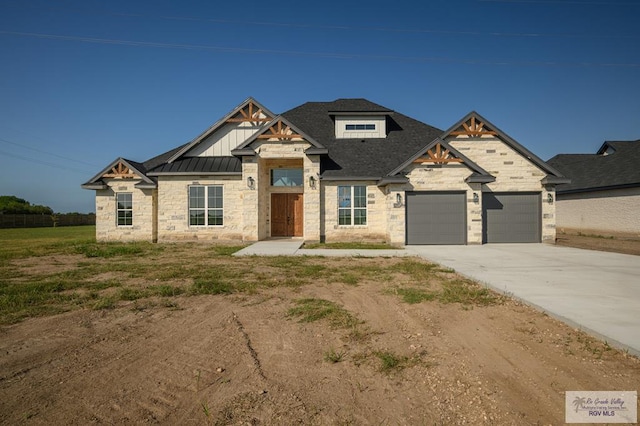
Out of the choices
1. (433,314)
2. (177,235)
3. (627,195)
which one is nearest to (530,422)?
(433,314)

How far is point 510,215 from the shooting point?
16.6 metres

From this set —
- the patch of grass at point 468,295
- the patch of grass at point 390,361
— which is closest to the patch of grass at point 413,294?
the patch of grass at point 468,295

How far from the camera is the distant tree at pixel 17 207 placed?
148 feet

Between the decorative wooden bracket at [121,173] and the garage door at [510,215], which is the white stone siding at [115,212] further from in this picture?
the garage door at [510,215]

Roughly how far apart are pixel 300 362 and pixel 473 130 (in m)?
16.5

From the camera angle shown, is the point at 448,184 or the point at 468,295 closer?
the point at 468,295

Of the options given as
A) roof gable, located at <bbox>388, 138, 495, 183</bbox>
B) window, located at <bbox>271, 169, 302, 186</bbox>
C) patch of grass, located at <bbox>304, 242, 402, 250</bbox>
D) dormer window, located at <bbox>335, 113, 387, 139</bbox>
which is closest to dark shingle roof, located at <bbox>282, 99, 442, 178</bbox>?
dormer window, located at <bbox>335, 113, 387, 139</bbox>

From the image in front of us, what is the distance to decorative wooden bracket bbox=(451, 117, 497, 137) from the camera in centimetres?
1656

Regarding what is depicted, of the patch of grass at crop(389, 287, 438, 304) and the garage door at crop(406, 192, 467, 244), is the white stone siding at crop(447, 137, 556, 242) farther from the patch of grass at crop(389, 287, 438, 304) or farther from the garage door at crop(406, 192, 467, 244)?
the patch of grass at crop(389, 287, 438, 304)

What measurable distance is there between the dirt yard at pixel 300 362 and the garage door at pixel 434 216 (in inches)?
375

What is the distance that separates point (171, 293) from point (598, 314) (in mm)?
8090

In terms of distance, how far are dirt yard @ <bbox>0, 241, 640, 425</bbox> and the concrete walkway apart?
47 cm

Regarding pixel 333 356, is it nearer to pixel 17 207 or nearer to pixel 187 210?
pixel 187 210

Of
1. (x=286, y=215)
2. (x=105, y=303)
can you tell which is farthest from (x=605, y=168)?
(x=105, y=303)
